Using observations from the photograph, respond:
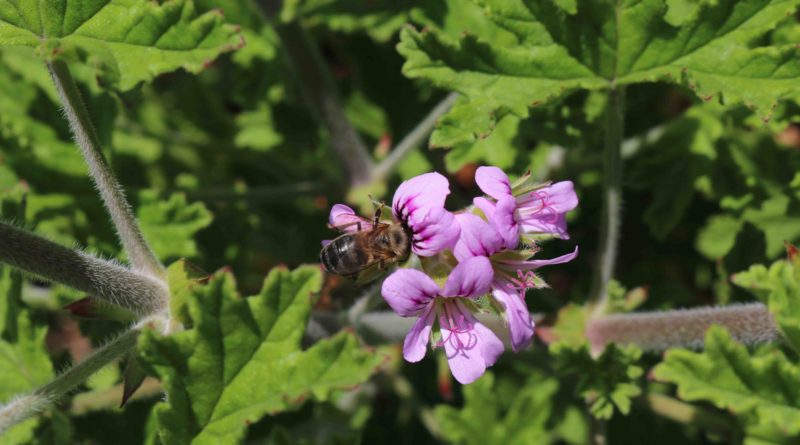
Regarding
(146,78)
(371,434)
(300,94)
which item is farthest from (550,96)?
(371,434)

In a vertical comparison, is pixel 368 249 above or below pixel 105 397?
above

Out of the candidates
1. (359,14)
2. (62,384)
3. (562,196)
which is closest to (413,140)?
(359,14)

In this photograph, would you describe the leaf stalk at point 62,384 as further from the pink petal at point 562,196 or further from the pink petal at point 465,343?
the pink petal at point 562,196

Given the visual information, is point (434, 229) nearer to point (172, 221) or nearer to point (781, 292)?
point (781, 292)

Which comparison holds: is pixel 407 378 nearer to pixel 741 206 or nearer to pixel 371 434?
pixel 371 434

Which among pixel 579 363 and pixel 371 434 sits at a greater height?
pixel 579 363

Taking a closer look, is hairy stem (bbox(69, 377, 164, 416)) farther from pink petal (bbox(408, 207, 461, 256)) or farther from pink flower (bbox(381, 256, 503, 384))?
pink petal (bbox(408, 207, 461, 256))

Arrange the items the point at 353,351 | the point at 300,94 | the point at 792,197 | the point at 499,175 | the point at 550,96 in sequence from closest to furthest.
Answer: the point at 499,175
the point at 353,351
the point at 550,96
the point at 792,197
the point at 300,94
